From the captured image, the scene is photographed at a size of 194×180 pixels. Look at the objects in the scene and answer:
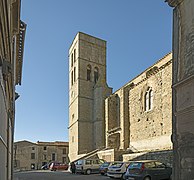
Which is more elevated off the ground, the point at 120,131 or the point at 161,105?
the point at 161,105

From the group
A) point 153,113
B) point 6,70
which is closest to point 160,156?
point 153,113

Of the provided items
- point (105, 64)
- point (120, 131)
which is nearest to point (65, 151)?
point (105, 64)

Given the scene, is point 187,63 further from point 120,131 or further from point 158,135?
point 120,131

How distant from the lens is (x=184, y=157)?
8.62 m

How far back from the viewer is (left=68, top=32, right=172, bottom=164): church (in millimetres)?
26000

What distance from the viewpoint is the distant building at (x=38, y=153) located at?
58.9 m

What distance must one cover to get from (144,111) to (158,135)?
13.6 feet

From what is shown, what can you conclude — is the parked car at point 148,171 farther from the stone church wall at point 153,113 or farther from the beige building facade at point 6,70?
the stone church wall at point 153,113

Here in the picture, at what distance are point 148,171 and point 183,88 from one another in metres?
7.22

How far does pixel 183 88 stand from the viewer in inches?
350

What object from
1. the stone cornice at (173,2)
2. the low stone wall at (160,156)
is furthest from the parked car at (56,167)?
the stone cornice at (173,2)

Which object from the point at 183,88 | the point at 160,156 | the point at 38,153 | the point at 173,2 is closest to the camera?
the point at 183,88

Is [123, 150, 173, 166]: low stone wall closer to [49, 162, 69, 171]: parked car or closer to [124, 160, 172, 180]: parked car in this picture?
[124, 160, 172, 180]: parked car

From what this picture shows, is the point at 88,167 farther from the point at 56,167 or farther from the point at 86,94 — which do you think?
the point at 86,94
